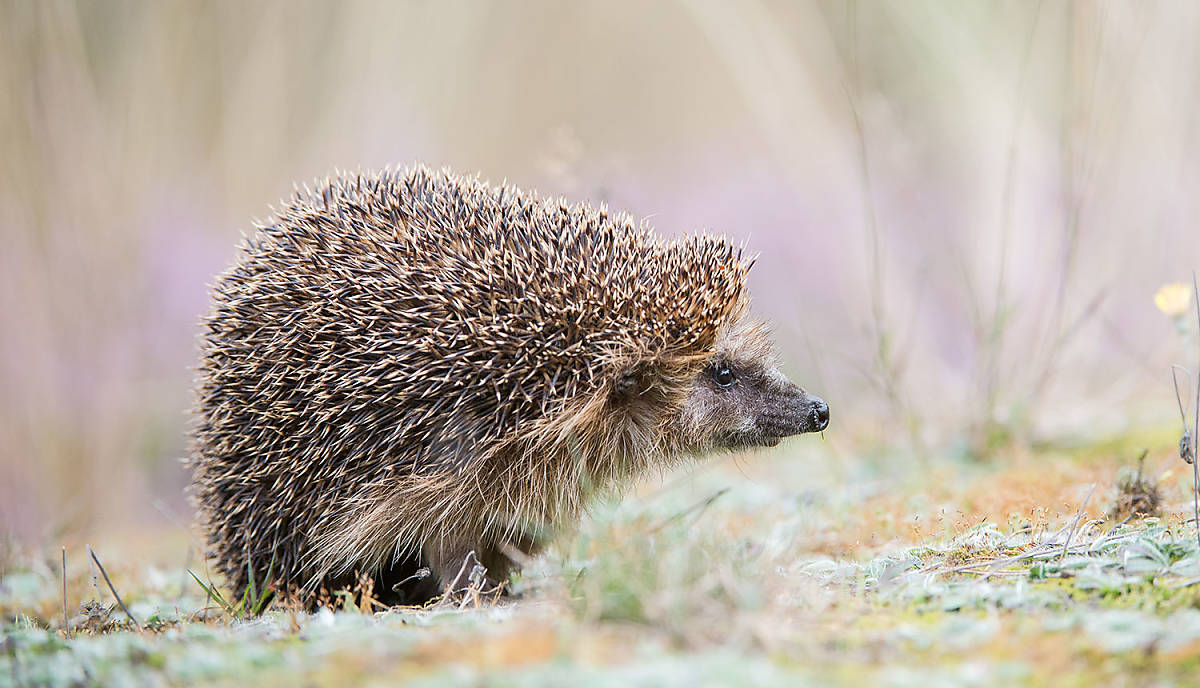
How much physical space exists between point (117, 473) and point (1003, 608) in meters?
8.75

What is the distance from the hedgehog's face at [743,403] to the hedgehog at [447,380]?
1cm

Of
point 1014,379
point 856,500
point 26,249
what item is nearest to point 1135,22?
point 1014,379

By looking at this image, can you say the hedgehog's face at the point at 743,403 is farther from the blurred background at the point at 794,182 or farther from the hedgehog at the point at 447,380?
the blurred background at the point at 794,182

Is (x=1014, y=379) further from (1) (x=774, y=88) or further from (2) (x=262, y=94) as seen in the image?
(2) (x=262, y=94)

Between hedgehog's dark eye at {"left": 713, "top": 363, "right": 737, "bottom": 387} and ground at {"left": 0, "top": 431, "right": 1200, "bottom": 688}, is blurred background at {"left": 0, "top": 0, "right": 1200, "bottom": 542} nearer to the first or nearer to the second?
hedgehog's dark eye at {"left": 713, "top": 363, "right": 737, "bottom": 387}

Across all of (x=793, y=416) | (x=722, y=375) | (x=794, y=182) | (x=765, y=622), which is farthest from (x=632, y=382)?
(x=794, y=182)

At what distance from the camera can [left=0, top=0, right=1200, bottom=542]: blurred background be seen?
27.4 ft

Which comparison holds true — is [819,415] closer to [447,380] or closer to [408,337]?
[447,380]

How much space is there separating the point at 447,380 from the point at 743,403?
5.97 ft

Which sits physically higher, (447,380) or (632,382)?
(447,380)

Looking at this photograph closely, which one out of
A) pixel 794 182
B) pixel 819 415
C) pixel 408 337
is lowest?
pixel 819 415

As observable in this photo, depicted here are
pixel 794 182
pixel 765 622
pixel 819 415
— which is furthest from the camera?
pixel 794 182

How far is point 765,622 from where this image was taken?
3.33 metres

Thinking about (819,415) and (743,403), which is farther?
(743,403)
